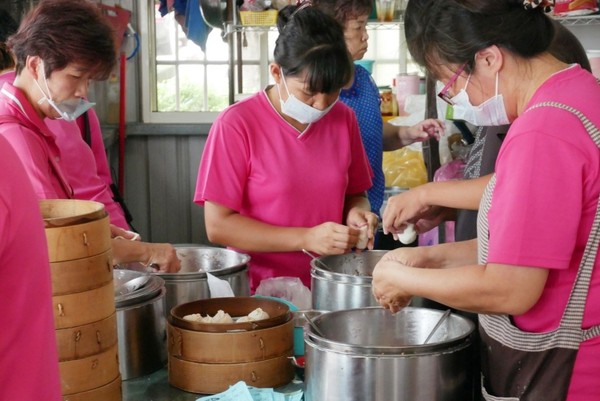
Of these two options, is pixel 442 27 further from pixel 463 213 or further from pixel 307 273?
pixel 307 273

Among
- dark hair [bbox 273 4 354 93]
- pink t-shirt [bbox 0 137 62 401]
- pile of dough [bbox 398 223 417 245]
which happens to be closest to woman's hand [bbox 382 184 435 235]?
pile of dough [bbox 398 223 417 245]

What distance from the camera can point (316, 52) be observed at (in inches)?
97.7

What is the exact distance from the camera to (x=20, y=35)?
2.39 metres

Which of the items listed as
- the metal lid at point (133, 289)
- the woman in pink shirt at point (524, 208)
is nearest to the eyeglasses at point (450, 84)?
the woman in pink shirt at point (524, 208)

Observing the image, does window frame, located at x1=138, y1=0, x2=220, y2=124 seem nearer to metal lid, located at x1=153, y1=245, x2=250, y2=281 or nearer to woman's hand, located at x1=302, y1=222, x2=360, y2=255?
metal lid, located at x1=153, y1=245, x2=250, y2=281

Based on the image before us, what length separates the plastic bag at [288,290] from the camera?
2500 mm

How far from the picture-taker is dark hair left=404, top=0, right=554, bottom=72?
1.55m

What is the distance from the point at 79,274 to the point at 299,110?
1146 millimetres

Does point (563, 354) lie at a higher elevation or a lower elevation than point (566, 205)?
lower

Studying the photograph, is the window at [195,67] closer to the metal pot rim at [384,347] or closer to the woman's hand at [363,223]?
the woman's hand at [363,223]

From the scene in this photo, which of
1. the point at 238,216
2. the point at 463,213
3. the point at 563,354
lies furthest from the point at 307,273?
the point at 563,354

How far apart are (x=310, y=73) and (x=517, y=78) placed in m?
1.01

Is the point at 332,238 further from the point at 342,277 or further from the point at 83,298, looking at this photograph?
the point at 83,298

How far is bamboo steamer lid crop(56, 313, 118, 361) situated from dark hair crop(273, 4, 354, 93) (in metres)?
1.06
